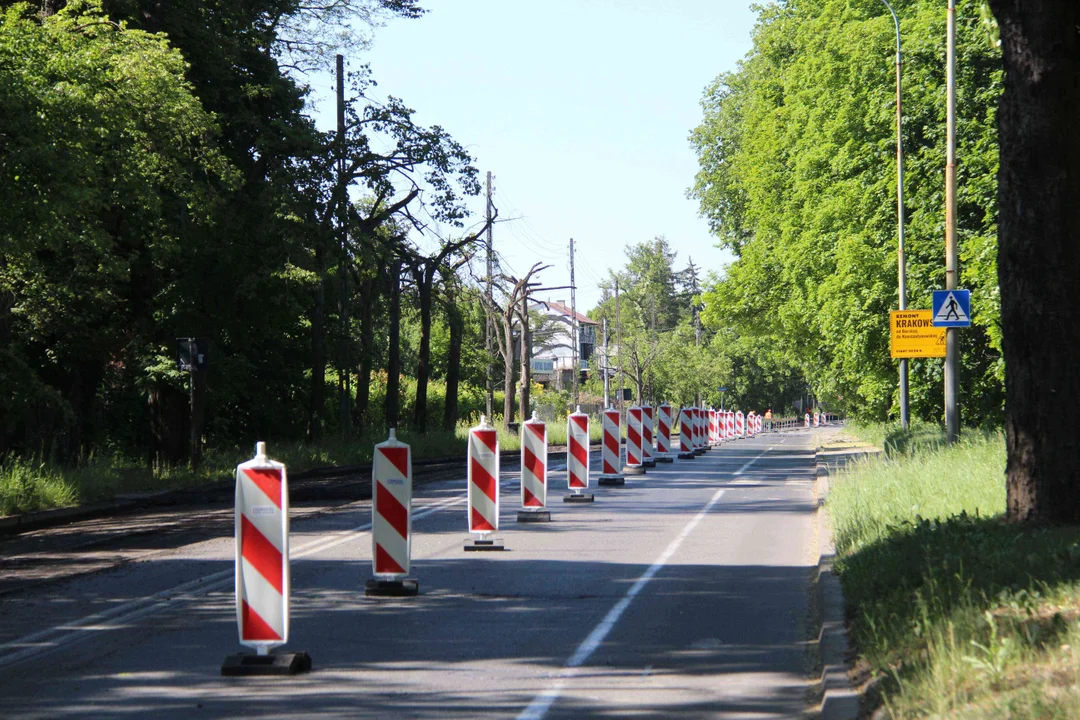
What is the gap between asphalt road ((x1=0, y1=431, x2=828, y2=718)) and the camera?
23.1ft

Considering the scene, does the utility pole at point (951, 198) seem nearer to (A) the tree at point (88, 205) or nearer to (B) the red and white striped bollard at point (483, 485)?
(B) the red and white striped bollard at point (483, 485)

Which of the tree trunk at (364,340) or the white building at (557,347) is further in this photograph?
the white building at (557,347)

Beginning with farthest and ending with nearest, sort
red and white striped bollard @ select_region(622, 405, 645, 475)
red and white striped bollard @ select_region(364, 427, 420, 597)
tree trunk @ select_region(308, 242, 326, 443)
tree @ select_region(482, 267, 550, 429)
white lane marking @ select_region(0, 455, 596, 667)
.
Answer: tree @ select_region(482, 267, 550, 429) → tree trunk @ select_region(308, 242, 326, 443) → red and white striped bollard @ select_region(622, 405, 645, 475) → red and white striped bollard @ select_region(364, 427, 420, 597) → white lane marking @ select_region(0, 455, 596, 667)

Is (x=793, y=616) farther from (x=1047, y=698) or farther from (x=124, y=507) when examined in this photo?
(x=124, y=507)

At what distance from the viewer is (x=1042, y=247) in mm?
10320

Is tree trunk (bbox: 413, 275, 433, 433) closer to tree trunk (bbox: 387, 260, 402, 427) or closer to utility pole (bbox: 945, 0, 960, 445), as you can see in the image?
tree trunk (bbox: 387, 260, 402, 427)

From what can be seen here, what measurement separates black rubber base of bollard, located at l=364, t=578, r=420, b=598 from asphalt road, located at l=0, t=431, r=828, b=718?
12 centimetres

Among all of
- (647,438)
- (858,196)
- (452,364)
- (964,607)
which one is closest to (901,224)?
(858,196)

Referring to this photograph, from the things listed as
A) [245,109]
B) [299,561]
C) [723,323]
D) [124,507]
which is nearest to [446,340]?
[723,323]

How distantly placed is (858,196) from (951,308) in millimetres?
15540

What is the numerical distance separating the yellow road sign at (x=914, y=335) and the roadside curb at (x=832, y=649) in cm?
1292

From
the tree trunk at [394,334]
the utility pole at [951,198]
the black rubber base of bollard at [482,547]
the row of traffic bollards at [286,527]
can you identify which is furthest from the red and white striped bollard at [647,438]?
the black rubber base of bollard at [482,547]

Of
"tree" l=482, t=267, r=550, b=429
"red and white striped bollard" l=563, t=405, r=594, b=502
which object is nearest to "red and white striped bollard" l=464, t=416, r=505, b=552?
→ "red and white striped bollard" l=563, t=405, r=594, b=502

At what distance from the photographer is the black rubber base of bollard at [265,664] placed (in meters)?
7.72
